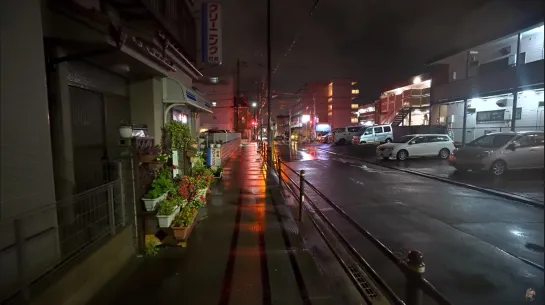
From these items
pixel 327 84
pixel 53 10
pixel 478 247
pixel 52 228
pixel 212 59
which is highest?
pixel 327 84

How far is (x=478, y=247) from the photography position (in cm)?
504

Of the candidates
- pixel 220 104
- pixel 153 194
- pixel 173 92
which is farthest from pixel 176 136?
pixel 220 104

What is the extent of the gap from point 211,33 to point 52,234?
401 inches

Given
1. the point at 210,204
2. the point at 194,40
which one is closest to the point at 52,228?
the point at 210,204

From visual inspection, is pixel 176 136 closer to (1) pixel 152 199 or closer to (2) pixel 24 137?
(1) pixel 152 199

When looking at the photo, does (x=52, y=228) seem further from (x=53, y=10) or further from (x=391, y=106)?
(x=391, y=106)

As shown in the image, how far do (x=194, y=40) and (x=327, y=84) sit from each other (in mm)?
72024

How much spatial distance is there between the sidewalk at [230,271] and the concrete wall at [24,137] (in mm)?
964

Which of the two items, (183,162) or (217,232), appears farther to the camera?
(183,162)

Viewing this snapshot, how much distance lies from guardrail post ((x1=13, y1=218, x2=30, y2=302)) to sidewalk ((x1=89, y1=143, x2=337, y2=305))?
2.72 feet

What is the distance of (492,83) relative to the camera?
5.79 meters

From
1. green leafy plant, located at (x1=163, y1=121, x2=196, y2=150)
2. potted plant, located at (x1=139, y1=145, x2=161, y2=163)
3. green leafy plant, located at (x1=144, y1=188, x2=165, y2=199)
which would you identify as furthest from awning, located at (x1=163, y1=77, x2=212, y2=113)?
green leafy plant, located at (x1=144, y1=188, x2=165, y2=199)

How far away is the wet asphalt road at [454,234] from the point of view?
12.4 feet

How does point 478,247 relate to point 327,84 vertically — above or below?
below
